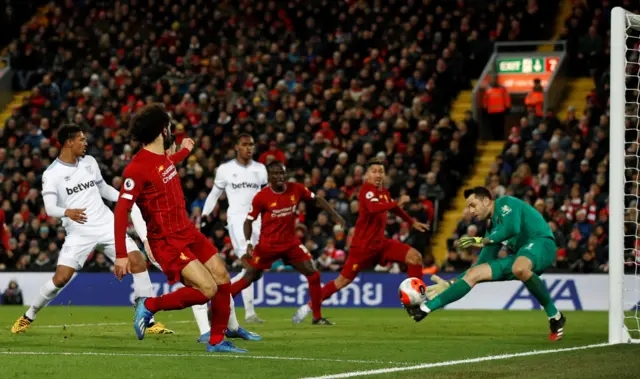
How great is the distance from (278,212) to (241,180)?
1.27m

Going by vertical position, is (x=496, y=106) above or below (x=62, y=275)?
below

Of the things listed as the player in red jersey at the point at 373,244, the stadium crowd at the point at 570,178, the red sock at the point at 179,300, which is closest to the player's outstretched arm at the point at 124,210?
the red sock at the point at 179,300

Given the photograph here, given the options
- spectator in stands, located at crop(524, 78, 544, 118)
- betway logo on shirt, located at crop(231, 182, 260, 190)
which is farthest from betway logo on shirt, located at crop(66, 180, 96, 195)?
spectator in stands, located at crop(524, 78, 544, 118)

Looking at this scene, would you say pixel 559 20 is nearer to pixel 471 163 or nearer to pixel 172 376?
pixel 471 163

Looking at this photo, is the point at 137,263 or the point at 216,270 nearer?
the point at 216,270

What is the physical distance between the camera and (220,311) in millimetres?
10133

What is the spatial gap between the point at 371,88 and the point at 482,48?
3151 mm

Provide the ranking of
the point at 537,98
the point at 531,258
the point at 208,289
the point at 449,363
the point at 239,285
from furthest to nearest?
the point at 537,98 → the point at 239,285 → the point at 531,258 → the point at 208,289 → the point at 449,363

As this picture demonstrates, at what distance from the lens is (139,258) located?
1249 centimetres

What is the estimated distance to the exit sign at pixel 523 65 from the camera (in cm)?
2670

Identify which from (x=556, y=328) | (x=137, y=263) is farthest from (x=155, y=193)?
(x=556, y=328)

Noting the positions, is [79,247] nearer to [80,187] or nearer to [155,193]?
[80,187]

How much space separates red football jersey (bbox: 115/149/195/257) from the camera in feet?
31.5

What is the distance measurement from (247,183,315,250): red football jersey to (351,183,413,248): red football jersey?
0.88 metres
